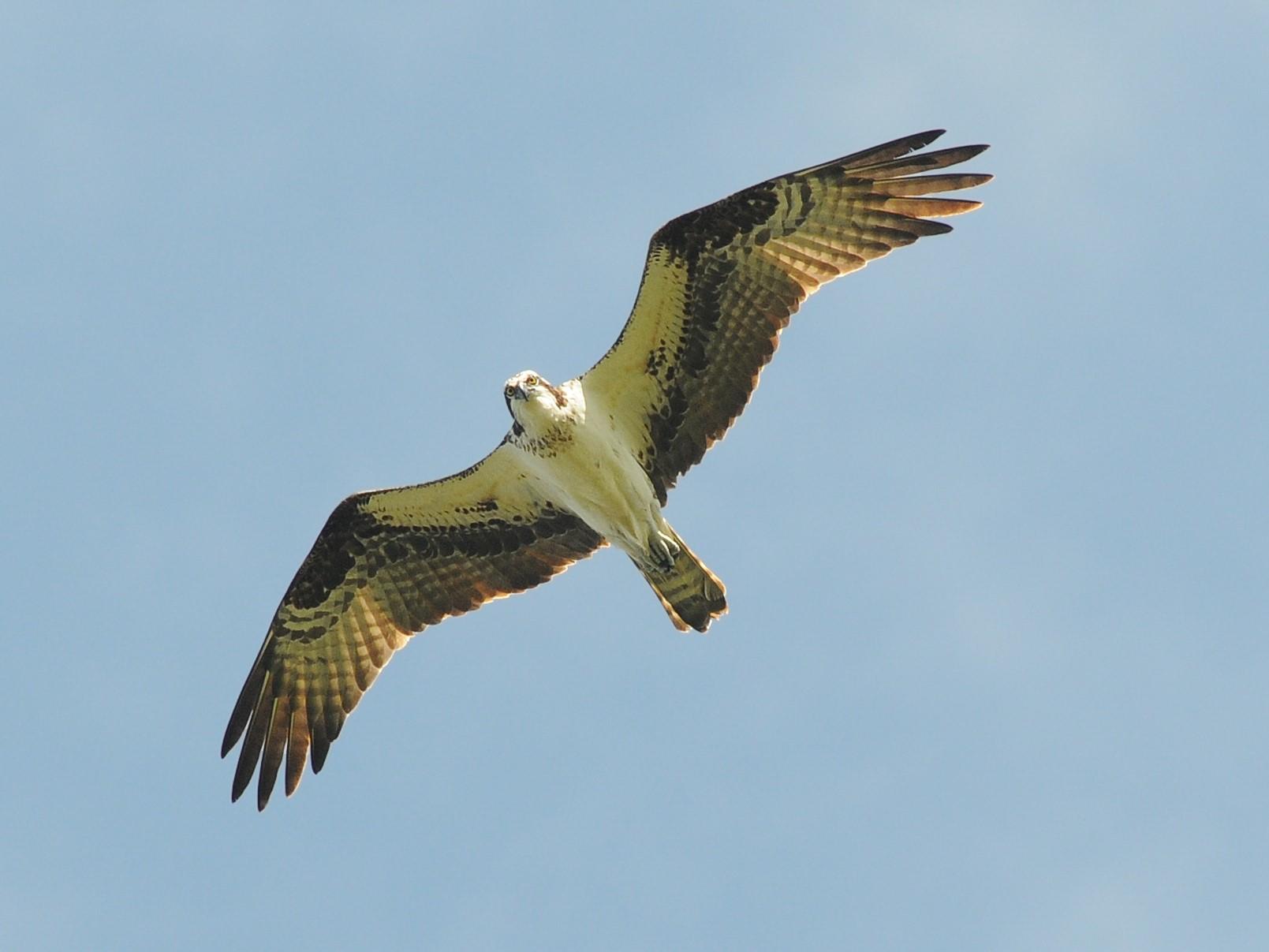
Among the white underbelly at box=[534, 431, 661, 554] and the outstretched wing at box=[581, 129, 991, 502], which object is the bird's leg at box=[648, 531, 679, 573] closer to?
the white underbelly at box=[534, 431, 661, 554]

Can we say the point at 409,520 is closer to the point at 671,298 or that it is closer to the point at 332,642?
the point at 332,642

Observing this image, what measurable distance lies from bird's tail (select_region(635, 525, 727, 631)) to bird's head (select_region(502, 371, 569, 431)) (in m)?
1.49

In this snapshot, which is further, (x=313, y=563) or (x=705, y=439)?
(x=313, y=563)

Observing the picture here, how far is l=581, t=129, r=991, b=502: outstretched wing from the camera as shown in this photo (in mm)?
15875

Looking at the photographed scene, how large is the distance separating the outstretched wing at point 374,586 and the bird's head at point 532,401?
3.47ft

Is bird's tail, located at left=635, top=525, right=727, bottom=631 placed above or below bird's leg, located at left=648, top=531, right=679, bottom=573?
below

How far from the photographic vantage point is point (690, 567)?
631 inches

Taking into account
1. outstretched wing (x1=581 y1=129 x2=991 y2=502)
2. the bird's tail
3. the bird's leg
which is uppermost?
outstretched wing (x1=581 y1=129 x2=991 y2=502)

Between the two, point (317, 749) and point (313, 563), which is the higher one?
point (313, 563)

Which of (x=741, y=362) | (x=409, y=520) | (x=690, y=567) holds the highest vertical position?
(x=409, y=520)

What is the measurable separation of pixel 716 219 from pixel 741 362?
1.29 m

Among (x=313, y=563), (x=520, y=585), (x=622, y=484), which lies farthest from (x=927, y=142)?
(x=313, y=563)

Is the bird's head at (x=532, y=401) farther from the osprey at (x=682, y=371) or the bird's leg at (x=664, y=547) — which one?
the bird's leg at (x=664, y=547)

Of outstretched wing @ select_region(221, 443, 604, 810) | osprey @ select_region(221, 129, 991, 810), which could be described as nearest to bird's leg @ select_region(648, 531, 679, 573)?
osprey @ select_region(221, 129, 991, 810)
